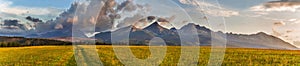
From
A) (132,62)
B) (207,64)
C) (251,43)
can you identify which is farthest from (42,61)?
(251,43)

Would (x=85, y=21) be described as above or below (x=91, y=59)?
above

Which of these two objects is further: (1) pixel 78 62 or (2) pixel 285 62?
(2) pixel 285 62

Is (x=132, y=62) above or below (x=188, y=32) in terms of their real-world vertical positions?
below

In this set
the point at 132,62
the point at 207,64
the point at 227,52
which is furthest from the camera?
the point at 227,52

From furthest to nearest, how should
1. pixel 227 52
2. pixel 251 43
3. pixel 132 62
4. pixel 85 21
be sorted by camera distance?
pixel 251 43
pixel 227 52
pixel 132 62
pixel 85 21

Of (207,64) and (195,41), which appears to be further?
(207,64)

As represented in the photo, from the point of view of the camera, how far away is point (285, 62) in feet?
111

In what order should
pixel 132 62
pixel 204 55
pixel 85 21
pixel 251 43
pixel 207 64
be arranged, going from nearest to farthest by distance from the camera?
pixel 85 21 → pixel 132 62 → pixel 207 64 → pixel 204 55 → pixel 251 43

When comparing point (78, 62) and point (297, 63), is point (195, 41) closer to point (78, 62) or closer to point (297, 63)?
point (78, 62)

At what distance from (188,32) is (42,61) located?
52.1ft

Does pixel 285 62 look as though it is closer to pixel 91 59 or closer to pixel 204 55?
pixel 204 55

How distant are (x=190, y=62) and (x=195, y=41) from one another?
5666mm

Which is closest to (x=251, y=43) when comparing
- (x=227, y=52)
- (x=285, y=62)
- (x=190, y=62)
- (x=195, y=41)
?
(x=227, y=52)

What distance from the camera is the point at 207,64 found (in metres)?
30.3
